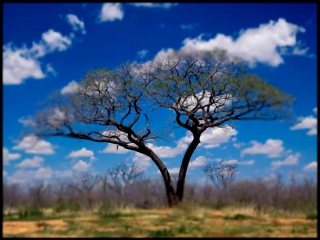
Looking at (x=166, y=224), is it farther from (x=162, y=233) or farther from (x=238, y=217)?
(x=238, y=217)

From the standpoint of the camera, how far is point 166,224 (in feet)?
55.2

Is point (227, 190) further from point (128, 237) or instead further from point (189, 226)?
point (128, 237)

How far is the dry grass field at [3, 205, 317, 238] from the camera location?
1540 centimetres

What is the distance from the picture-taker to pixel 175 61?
26609 mm

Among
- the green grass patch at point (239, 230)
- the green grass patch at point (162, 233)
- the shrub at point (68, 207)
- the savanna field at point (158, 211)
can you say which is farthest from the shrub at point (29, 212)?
the green grass patch at point (239, 230)

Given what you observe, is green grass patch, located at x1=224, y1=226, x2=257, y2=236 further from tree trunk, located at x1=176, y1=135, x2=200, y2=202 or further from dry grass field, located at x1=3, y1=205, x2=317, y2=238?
tree trunk, located at x1=176, y1=135, x2=200, y2=202

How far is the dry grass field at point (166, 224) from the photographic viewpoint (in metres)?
15.4

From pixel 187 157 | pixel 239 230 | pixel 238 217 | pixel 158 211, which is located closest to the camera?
pixel 239 230

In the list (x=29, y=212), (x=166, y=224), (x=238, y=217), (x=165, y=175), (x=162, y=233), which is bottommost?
(x=162, y=233)

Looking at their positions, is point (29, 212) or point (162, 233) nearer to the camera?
point (162, 233)

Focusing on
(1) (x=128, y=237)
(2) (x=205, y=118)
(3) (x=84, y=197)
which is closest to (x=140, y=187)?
(3) (x=84, y=197)

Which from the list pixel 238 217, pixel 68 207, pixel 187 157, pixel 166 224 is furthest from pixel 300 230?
pixel 68 207

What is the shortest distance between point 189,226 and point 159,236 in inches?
61.5

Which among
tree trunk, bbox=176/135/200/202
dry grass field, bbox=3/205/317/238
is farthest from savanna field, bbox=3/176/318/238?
tree trunk, bbox=176/135/200/202
